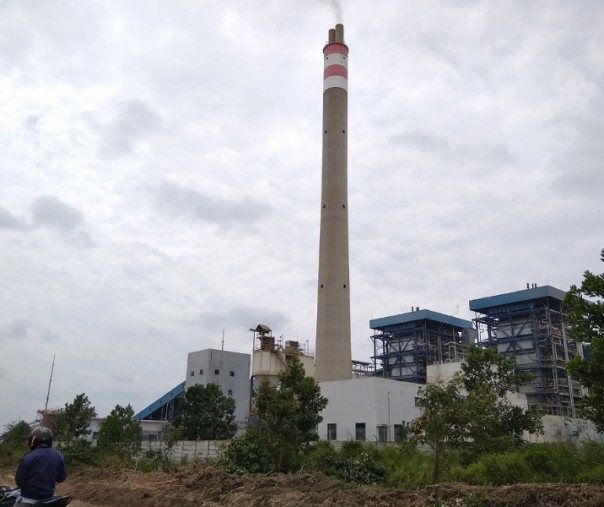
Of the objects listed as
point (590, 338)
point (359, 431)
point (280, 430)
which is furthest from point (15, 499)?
point (359, 431)

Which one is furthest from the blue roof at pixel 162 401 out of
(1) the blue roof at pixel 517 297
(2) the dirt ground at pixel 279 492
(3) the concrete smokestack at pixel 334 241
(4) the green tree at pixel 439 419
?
(4) the green tree at pixel 439 419

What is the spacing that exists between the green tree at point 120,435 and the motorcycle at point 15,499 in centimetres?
2440

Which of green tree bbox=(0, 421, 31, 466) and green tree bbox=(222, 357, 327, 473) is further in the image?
green tree bbox=(0, 421, 31, 466)

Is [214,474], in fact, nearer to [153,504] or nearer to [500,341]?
[153,504]

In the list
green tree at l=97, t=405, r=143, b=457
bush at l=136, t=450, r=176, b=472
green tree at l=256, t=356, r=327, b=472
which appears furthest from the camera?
Answer: green tree at l=97, t=405, r=143, b=457

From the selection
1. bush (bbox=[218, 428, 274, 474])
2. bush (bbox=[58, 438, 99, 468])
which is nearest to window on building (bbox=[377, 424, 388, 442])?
bush (bbox=[218, 428, 274, 474])

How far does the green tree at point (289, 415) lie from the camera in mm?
22609

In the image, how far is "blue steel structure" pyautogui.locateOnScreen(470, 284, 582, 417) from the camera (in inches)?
2240

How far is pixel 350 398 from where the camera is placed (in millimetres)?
42625

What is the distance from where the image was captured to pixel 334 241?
4738 cm

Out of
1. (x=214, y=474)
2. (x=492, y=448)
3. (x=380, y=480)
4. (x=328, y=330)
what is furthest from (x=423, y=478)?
(x=328, y=330)

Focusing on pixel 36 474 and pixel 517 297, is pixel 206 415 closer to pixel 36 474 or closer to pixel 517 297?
pixel 517 297

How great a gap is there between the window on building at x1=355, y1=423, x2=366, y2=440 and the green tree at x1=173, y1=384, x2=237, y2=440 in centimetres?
1353

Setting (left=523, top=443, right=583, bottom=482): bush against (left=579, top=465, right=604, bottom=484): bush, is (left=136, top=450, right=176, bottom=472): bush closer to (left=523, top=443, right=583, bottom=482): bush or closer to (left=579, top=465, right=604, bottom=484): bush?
(left=523, top=443, right=583, bottom=482): bush
